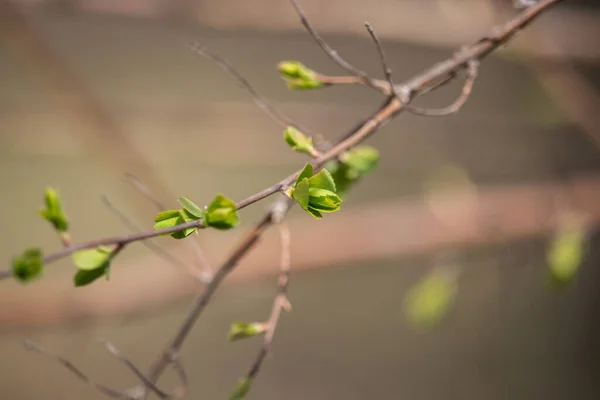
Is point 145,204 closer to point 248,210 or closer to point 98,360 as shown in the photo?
point 248,210

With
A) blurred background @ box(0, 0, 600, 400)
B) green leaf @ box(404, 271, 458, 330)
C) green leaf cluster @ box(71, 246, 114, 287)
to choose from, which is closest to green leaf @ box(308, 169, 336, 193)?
green leaf cluster @ box(71, 246, 114, 287)

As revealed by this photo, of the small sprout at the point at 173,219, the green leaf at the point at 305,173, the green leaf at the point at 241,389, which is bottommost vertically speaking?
the green leaf at the point at 241,389

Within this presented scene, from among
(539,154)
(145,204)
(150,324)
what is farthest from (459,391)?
(145,204)

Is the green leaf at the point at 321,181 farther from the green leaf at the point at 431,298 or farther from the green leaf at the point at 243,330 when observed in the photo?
the green leaf at the point at 431,298

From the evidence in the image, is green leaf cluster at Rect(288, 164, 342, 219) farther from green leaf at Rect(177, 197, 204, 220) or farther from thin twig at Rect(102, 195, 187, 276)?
thin twig at Rect(102, 195, 187, 276)

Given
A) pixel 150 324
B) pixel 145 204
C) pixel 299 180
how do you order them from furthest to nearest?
pixel 150 324
pixel 145 204
pixel 299 180

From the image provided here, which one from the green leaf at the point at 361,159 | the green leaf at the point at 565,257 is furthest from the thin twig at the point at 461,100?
the green leaf at the point at 565,257
